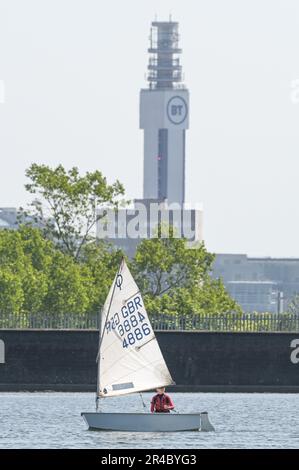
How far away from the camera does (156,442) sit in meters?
67.4

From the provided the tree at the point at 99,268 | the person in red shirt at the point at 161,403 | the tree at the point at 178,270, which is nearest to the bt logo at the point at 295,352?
the tree at the point at 99,268

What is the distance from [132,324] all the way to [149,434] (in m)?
4.75

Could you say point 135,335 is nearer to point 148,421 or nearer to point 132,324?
point 132,324

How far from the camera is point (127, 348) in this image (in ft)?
237

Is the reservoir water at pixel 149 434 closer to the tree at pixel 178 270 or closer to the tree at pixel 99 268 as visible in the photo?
the tree at pixel 99 268

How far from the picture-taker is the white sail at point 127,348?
71875mm

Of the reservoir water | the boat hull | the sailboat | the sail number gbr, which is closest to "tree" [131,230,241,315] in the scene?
the reservoir water

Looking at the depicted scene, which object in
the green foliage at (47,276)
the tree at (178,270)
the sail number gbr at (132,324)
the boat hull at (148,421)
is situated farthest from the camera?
the tree at (178,270)

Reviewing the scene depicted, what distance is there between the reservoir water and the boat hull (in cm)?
28

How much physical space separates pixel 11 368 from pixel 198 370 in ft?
28.0

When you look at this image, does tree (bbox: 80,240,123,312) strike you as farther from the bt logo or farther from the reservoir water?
the bt logo

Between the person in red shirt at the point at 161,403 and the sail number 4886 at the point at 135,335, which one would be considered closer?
the person in red shirt at the point at 161,403
